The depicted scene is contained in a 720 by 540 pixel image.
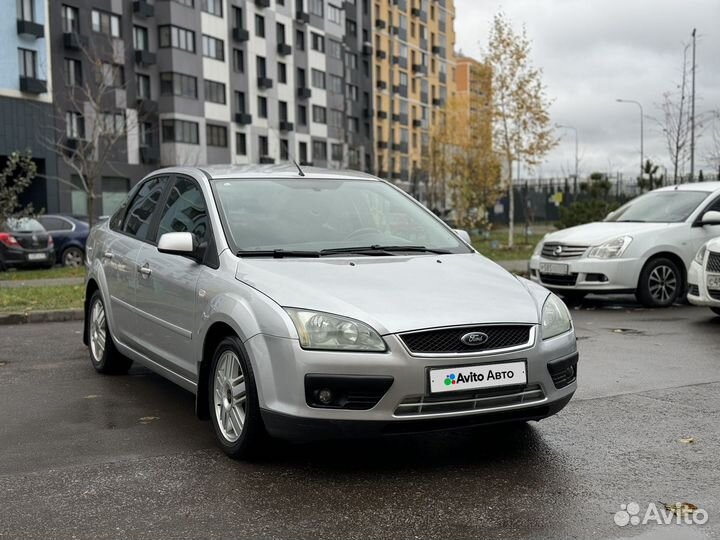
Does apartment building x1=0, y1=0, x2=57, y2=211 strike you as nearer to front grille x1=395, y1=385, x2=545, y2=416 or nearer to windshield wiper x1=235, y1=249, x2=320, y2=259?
windshield wiper x1=235, y1=249, x2=320, y2=259

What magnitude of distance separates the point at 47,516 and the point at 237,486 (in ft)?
2.87

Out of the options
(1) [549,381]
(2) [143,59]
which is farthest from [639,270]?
(2) [143,59]

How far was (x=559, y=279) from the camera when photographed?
40.2 feet

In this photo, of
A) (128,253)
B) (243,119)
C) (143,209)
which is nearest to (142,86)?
(243,119)

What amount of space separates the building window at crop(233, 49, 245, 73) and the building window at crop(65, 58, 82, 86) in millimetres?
13873

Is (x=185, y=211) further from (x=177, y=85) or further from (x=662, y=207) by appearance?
(x=177, y=85)

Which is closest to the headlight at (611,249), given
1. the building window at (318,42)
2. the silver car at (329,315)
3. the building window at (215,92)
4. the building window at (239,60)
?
the silver car at (329,315)

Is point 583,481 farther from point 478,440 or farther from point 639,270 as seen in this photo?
point 639,270

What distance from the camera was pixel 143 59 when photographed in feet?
156

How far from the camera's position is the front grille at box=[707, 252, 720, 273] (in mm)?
9815

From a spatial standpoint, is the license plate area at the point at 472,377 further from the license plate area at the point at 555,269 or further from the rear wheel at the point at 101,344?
the license plate area at the point at 555,269

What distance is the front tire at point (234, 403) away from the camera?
449 cm

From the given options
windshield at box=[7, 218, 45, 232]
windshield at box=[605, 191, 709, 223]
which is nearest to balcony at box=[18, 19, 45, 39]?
windshield at box=[7, 218, 45, 232]

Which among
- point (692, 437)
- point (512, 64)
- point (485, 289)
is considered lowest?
point (692, 437)
